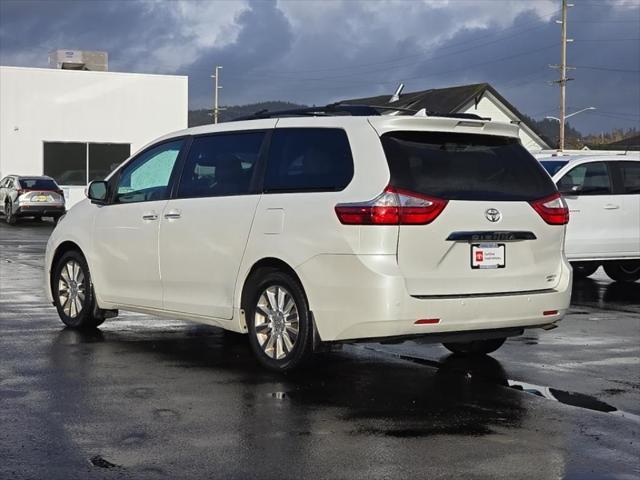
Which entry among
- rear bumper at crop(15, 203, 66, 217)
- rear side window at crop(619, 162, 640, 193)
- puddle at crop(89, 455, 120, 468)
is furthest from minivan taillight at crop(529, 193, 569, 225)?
rear bumper at crop(15, 203, 66, 217)

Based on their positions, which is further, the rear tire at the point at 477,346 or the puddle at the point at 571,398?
the rear tire at the point at 477,346

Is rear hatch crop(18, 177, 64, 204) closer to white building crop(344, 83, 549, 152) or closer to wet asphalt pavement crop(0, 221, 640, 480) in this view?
wet asphalt pavement crop(0, 221, 640, 480)

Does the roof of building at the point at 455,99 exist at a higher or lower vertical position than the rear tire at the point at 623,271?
higher

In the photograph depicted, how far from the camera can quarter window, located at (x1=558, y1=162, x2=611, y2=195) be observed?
14969 millimetres

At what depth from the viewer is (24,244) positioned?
960 inches

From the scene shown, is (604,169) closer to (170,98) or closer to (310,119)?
(310,119)

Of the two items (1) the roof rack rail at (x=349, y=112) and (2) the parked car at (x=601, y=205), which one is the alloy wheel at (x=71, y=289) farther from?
(2) the parked car at (x=601, y=205)

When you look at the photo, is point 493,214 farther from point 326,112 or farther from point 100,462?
point 100,462

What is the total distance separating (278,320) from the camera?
7.86 m

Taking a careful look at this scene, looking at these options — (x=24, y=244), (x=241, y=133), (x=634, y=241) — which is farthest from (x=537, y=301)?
(x=24, y=244)

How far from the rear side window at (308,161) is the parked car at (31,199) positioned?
27710 millimetres

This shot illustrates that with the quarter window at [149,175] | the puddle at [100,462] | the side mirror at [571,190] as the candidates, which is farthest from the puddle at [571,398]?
the side mirror at [571,190]

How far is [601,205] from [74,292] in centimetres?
783

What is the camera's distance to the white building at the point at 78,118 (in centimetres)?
4166
